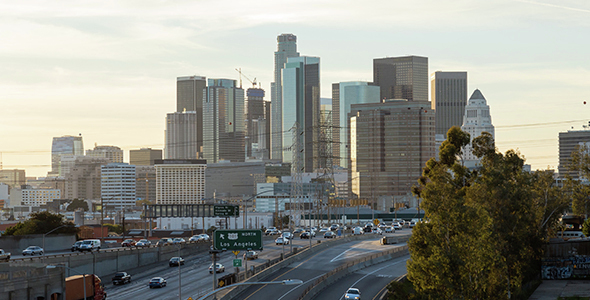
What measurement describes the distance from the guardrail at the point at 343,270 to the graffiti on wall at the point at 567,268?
25.2 metres

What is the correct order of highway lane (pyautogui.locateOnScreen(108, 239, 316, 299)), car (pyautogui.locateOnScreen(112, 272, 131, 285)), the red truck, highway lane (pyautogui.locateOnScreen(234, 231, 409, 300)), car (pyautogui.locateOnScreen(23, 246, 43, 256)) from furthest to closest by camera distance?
car (pyautogui.locateOnScreen(23, 246, 43, 256)), car (pyautogui.locateOnScreen(112, 272, 131, 285)), highway lane (pyautogui.locateOnScreen(108, 239, 316, 299)), highway lane (pyautogui.locateOnScreen(234, 231, 409, 300)), the red truck

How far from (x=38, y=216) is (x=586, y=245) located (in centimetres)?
11094

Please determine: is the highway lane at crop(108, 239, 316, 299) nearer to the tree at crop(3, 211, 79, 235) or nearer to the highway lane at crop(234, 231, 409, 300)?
the highway lane at crop(234, 231, 409, 300)

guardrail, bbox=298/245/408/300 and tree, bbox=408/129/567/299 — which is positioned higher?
tree, bbox=408/129/567/299

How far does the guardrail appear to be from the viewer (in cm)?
8256

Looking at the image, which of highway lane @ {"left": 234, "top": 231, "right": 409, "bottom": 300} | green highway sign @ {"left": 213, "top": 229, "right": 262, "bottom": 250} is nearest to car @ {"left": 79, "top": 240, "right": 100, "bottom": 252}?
highway lane @ {"left": 234, "top": 231, "right": 409, "bottom": 300}

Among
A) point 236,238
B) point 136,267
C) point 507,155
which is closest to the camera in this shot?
point 507,155

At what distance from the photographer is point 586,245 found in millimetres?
84750

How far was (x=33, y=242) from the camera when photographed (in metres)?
133

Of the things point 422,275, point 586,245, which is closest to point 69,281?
point 422,275

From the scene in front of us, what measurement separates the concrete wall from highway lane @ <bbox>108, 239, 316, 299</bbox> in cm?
2176

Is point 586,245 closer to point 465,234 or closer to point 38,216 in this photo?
point 465,234

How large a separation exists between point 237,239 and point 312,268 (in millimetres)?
26507

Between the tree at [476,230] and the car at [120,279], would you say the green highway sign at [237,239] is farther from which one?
A: the car at [120,279]
